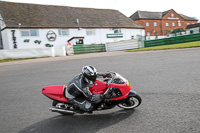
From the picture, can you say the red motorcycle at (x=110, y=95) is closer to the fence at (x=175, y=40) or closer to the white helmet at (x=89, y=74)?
the white helmet at (x=89, y=74)

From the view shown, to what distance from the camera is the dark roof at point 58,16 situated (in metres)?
32.7

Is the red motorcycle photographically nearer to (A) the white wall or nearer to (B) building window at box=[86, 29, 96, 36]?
(A) the white wall

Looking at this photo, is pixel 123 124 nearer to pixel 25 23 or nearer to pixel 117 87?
pixel 117 87

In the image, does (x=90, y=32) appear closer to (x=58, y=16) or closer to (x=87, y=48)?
(x=58, y=16)

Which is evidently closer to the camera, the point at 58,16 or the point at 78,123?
the point at 78,123

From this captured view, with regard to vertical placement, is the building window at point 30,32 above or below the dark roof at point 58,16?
below

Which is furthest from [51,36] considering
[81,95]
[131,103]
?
[131,103]

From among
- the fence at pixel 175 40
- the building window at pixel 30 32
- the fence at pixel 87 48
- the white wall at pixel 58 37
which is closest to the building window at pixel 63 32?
the white wall at pixel 58 37

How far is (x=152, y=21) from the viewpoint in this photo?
6250 cm

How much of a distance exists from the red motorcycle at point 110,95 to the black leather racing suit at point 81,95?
0.15 meters

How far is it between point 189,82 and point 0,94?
6637 millimetres

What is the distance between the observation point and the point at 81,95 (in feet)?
14.1

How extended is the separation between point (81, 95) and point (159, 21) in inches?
2581

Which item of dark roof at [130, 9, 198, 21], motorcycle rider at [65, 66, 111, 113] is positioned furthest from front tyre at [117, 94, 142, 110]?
dark roof at [130, 9, 198, 21]
